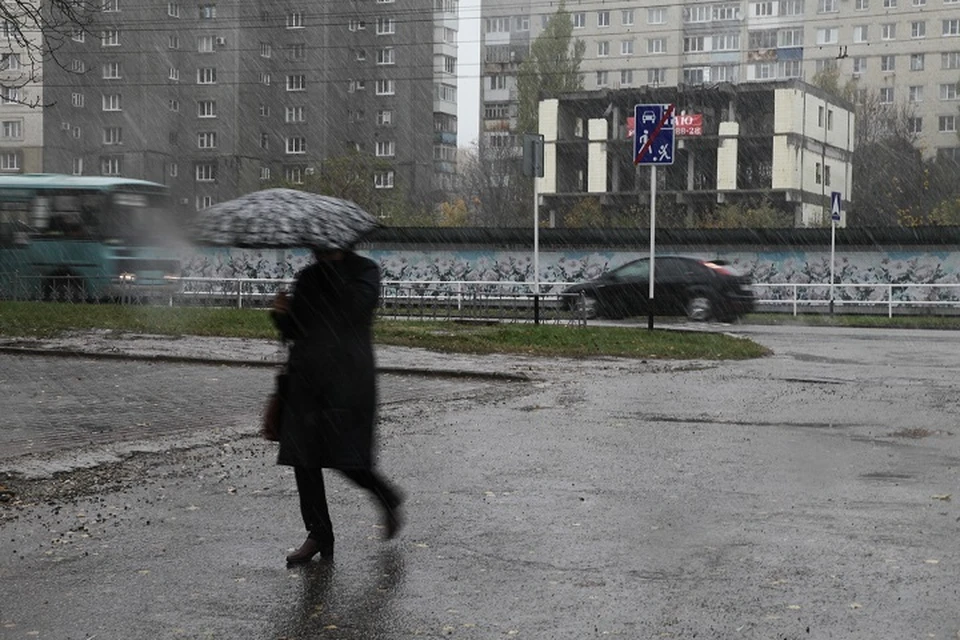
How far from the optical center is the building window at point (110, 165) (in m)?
92.7

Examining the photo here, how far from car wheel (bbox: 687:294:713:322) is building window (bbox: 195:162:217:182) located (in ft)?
234

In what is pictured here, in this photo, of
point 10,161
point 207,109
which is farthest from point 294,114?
point 10,161

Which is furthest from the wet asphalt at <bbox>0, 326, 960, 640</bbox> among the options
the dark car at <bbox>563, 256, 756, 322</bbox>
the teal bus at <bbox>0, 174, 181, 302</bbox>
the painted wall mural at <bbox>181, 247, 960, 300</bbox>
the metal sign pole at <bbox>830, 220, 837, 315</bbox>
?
the painted wall mural at <bbox>181, 247, 960, 300</bbox>

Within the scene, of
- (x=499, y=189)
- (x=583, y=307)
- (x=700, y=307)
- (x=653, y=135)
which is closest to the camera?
(x=653, y=135)

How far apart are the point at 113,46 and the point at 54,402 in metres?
82.5

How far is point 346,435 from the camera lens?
670 cm

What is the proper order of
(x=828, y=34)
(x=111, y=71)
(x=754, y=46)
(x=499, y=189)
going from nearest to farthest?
(x=499, y=189) < (x=111, y=71) < (x=828, y=34) < (x=754, y=46)

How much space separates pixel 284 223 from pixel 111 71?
91.9 m

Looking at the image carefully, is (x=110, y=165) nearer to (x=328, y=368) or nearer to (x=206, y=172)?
(x=206, y=172)

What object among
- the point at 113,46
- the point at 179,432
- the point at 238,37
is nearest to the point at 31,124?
→ the point at 113,46

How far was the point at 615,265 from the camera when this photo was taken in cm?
4156

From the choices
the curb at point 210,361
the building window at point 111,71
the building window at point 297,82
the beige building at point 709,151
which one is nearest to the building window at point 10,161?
the building window at point 111,71

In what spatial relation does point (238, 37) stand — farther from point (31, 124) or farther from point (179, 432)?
point (179, 432)

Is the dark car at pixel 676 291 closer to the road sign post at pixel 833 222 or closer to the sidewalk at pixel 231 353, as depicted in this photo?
the road sign post at pixel 833 222
